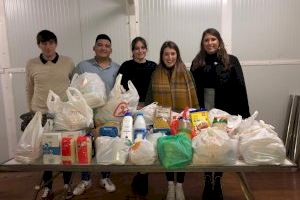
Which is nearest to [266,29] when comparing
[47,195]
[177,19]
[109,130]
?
[177,19]

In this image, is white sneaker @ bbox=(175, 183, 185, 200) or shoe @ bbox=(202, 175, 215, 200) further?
shoe @ bbox=(202, 175, 215, 200)

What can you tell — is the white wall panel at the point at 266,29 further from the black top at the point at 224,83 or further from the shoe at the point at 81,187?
the shoe at the point at 81,187

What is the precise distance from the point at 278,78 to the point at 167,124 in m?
1.72

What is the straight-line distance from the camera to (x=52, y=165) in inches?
52.9

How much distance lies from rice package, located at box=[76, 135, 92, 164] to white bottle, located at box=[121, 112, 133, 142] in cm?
18

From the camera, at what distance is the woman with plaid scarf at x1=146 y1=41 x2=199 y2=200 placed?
1860 millimetres

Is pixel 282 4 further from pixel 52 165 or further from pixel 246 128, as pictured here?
pixel 52 165

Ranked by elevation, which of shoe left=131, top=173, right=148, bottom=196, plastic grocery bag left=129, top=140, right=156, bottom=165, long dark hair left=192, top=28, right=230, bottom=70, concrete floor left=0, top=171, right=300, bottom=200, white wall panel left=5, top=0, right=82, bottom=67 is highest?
white wall panel left=5, top=0, right=82, bottom=67

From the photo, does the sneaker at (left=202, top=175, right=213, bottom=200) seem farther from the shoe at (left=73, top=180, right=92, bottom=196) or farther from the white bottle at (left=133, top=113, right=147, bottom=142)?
the shoe at (left=73, top=180, right=92, bottom=196)

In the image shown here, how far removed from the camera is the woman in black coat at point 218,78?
193cm

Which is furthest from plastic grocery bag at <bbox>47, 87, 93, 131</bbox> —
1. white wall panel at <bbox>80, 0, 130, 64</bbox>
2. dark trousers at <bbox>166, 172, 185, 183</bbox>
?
white wall panel at <bbox>80, 0, 130, 64</bbox>

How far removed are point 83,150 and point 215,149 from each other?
2.09 feet

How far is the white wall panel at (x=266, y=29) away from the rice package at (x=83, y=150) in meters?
1.89

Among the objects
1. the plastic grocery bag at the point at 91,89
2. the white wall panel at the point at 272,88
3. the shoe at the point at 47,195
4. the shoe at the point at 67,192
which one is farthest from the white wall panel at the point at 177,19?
the shoe at the point at 47,195
